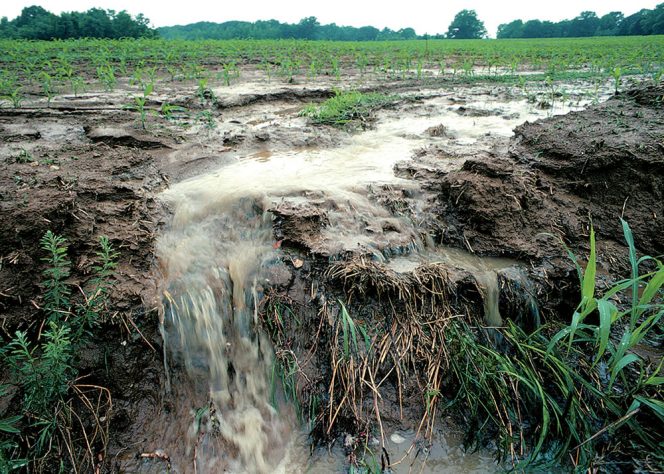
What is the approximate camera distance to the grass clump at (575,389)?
1.96 meters

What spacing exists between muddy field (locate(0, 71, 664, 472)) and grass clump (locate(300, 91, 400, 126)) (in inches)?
50.3

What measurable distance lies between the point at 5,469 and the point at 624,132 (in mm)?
5229

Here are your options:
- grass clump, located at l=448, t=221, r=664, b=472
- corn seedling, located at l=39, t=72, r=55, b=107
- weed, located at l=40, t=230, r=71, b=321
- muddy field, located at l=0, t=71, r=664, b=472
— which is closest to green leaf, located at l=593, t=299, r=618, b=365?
grass clump, located at l=448, t=221, r=664, b=472

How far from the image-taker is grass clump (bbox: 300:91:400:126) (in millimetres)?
5786

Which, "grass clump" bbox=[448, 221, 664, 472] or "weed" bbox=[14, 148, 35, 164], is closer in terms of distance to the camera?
"grass clump" bbox=[448, 221, 664, 472]

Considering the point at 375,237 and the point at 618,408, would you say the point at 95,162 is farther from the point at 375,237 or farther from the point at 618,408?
the point at 618,408

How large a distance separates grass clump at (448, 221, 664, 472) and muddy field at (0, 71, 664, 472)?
0.64 feet

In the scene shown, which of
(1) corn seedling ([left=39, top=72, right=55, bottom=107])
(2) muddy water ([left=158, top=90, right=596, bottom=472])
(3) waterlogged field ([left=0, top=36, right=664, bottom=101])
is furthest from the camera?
(3) waterlogged field ([left=0, top=36, right=664, bottom=101])

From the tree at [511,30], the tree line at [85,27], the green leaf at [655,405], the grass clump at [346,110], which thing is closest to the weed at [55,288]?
the green leaf at [655,405]

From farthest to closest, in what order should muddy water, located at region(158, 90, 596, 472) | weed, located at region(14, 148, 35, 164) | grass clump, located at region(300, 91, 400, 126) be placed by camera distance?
grass clump, located at region(300, 91, 400, 126) → weed, located at region(14, 148, 35, 164) → muddy water, located at region(158, 90, 596, 472)

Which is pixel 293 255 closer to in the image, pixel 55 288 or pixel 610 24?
pixel 55 288

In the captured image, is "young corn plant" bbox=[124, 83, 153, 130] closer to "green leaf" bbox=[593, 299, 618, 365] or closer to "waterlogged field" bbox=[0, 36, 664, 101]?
"waterlogged field" bbox=[0, 36, 664, 101]

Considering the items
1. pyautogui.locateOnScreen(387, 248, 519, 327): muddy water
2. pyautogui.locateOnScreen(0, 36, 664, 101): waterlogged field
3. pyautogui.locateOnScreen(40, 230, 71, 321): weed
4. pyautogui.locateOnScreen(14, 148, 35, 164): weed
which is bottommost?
pyautogui.locateOnScreen(387, 248, 519, 327): muddy water

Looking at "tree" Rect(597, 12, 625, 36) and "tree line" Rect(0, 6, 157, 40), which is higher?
"tree" Rect(597, 12, 625, 36)
